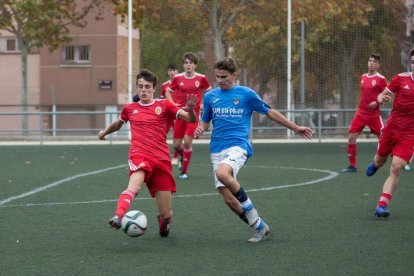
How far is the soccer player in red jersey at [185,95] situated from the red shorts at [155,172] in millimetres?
7221

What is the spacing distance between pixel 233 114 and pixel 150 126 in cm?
83

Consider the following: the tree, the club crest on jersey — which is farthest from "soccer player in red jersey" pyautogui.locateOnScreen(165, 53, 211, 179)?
the tree

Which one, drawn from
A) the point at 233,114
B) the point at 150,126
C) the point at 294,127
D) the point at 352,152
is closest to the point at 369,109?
the point at 352,152

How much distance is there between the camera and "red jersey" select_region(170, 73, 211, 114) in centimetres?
1795

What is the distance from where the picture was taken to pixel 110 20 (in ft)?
171

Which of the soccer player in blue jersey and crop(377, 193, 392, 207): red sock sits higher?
the soccer player in blue jersey

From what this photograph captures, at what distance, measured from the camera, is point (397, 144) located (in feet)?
39.1

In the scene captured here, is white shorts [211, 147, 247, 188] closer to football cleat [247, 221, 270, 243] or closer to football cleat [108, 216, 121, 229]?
football cleat [247, 221, 270, 243]

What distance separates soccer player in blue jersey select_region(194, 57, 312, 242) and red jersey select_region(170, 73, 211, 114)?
7.58 metres

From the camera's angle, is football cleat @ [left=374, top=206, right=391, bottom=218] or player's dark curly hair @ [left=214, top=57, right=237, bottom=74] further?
football cleat @ [left=374, top=206, right=391, bottom=218]

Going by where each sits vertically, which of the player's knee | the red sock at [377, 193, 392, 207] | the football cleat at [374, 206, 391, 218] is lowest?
the football cleat at [374, 206, 391, 218]

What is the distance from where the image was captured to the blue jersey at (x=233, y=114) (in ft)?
33.3

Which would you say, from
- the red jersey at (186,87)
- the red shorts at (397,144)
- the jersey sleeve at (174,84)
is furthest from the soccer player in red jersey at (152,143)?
the jersey sleeve at (174,84)

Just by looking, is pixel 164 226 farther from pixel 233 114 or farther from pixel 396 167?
pixel 396 167
